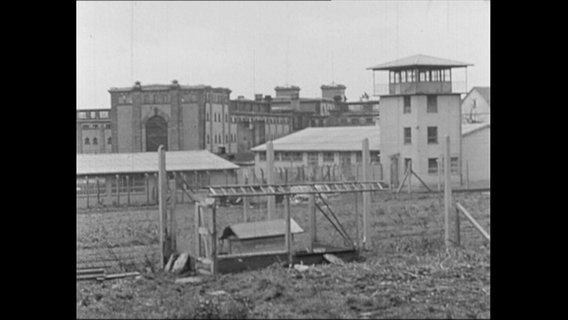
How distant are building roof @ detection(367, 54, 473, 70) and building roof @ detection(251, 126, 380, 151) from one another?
25 cm

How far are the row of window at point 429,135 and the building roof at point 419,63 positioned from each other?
23 centimetres

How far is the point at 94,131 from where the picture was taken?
1832mm

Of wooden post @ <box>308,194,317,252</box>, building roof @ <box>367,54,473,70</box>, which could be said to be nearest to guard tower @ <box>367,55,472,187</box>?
building roof @ <box>367,54,473,70</box>

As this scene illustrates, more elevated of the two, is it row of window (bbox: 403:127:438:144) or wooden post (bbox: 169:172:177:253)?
row of window (bbox: 403:127:438:144)

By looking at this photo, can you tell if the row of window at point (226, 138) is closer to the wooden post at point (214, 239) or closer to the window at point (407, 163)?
the wooden post at point (214, 239)

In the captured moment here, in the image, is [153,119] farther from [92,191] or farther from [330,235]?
[330,235]

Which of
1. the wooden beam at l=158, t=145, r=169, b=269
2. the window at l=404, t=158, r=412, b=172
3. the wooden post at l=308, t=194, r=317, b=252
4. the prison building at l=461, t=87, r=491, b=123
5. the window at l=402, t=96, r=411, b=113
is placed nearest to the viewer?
the prison building at l=461, t=87, r=491, b=123

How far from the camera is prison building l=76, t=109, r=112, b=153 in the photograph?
1777 mm

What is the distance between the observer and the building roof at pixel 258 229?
252 cm

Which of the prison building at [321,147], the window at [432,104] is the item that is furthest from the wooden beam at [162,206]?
the window at [432,104]

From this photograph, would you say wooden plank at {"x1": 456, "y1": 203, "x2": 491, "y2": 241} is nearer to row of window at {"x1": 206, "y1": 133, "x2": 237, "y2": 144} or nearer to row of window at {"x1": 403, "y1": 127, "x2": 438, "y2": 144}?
row of window at {"x1": 403, "y1": 127, "x2": 438, "y2": 144}

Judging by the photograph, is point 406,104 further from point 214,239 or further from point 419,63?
point 214,239
